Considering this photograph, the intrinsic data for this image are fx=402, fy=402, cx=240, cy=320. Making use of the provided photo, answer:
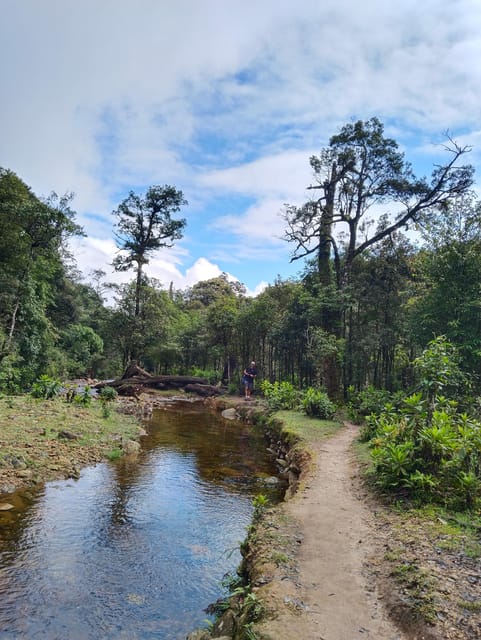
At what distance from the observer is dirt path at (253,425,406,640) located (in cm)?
360

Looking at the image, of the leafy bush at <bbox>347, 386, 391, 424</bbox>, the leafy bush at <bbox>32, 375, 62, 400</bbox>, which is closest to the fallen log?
the leafy bush at <bbox>32, 375, 62, 400</bbox>

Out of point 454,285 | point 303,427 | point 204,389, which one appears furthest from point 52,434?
point 204,389

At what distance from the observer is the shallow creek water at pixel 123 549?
453cm

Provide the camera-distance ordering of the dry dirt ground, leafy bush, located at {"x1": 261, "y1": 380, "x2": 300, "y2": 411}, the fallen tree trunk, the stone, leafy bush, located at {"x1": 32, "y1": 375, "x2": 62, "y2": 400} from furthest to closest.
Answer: the fallen tree trunk, leafy bush, located at {"x1": 261, "y1": 380, "x2": 300, "y2": 411}, leafy bush, located at {"x1": 32, "y1": 375, "x2": 62, "y2": 400}, the stone, the dry dirt ground

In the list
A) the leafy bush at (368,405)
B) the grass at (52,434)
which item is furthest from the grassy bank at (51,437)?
the leafy bush at (368,405)

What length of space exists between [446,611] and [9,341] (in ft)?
60.2

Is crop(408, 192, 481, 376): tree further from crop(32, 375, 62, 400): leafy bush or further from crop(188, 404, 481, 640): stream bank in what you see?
crop(32, 375, 62, 400): leafy bush

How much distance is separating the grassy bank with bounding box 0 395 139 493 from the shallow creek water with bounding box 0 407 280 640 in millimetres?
526

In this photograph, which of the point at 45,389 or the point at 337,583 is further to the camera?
the point at 45,389

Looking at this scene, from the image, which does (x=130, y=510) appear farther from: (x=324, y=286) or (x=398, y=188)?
(x=398, y=188)

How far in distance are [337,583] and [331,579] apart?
0.28ft

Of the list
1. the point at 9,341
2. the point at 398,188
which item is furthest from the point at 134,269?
the point at 398,188

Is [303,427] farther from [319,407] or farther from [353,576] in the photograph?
[353,576]

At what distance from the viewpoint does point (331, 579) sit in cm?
448
